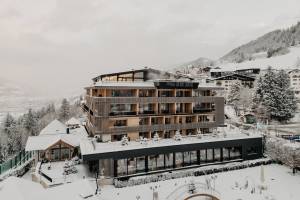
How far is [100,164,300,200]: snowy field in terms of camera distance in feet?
82.6

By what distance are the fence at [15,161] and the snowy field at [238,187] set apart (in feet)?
61.8

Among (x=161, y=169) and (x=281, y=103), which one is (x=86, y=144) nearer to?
(x=161, y=169)

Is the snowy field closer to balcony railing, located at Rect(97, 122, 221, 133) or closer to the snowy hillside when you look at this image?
balcony railing, located at Rect(97, 122, 221, 133)

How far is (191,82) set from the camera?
3959cm

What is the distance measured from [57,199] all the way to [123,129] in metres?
18.6

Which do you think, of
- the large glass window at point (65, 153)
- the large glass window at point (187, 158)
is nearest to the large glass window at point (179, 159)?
the large glass window at point (187, 158)

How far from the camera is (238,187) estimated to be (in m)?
27.4

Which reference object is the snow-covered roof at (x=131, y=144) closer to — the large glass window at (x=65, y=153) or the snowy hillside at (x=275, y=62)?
the large glass window at (x=65, y=153)

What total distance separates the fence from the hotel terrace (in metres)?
12.8

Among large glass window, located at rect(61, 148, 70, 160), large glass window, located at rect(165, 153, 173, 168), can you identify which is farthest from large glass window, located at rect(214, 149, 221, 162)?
large glass window, located at rect(61, 148, 70, 160)

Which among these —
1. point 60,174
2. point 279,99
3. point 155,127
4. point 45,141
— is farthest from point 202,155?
point 279,99

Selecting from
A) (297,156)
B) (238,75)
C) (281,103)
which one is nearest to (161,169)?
(297,156)

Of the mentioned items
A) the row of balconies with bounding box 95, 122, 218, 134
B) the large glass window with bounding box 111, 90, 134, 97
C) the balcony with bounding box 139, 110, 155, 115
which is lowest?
the row of balconies with bounding box 95, 122, 218, 134

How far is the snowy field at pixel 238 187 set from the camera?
25.2 meters
